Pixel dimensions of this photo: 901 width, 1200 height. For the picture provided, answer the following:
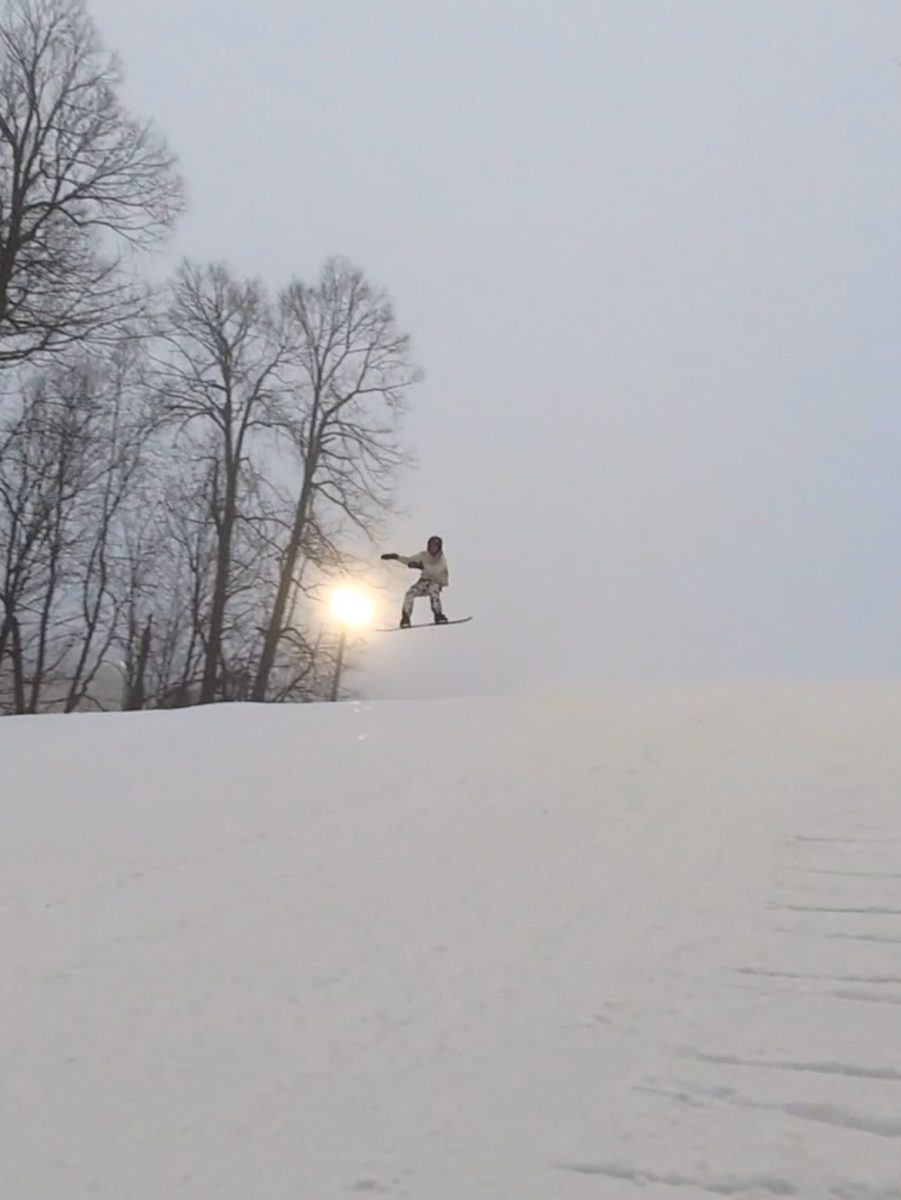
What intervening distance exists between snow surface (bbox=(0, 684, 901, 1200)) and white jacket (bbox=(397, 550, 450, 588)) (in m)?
7.14

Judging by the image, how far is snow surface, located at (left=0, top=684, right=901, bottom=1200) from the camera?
2.83 meters

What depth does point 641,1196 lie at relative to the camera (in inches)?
103

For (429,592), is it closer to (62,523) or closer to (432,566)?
(432,566)

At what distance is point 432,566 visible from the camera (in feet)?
48.2

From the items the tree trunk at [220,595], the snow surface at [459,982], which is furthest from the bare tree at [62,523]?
the snow surface at [459,982]

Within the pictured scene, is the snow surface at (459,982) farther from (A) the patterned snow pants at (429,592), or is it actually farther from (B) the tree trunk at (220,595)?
(B) the tree trunk at (220,595)

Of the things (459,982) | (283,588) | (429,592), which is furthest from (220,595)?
(459,982)

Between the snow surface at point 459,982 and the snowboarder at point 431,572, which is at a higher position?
the snowboarder at point 431,572

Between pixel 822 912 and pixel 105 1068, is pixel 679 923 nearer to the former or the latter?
pixel 822 912

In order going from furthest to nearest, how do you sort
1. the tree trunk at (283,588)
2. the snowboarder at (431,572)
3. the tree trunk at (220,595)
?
the tree trunk at (220,595) < the tree trunk at (283,588) < the snowboarder at (431,572)

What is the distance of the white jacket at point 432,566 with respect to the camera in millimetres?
14648

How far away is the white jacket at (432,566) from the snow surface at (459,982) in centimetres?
714

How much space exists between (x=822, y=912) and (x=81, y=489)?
21500 mm

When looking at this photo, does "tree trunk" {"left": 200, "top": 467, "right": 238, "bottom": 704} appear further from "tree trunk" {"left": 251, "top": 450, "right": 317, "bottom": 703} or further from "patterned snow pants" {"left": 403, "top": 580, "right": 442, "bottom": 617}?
"patterned snow pants" {"left": 403, "top": 580, "right": 442, "bottom": 617}
